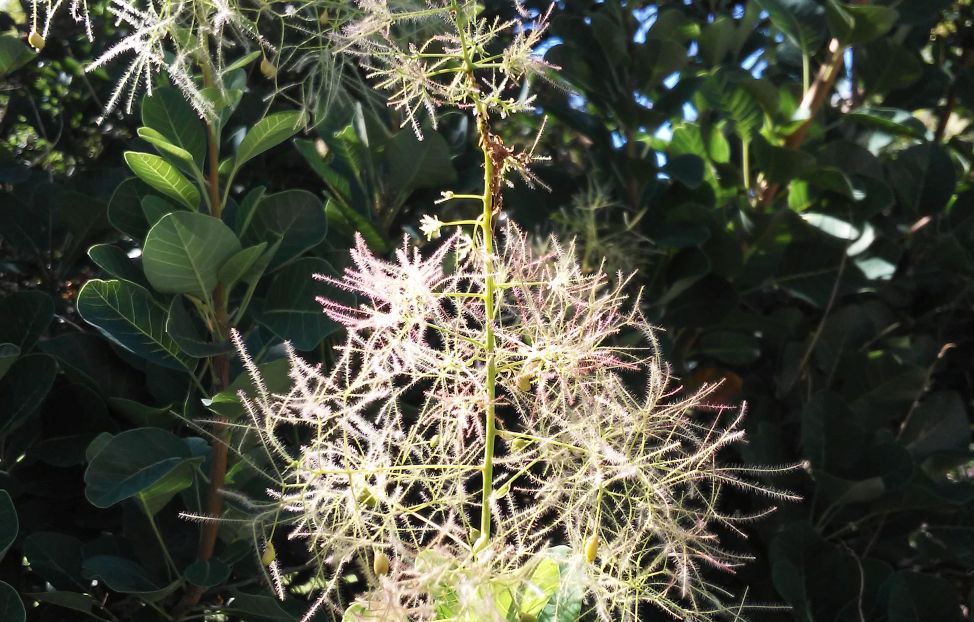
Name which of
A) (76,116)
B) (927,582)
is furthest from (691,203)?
(76,116)

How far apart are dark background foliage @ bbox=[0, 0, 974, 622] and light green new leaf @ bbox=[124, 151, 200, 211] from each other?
90mm

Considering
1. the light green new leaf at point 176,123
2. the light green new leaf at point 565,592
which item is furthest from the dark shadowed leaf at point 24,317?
the light green new leaf at point 565,592

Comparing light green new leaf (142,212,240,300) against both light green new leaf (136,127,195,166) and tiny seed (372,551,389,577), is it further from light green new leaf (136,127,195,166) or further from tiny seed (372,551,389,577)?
tiny seed (372,551,389,577)

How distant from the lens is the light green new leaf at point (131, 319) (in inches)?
51.4

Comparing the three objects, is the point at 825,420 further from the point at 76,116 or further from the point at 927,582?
the point at 76,116

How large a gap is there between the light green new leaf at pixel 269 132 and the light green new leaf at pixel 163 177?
0.09 metres

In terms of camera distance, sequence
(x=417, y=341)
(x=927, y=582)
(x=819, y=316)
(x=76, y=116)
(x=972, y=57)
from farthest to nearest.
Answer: (x=972, y=57), (x=819, y=316), (x=76, y=116), (x=927, y=582), (x=417, y=341)

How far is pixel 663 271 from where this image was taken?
6.85 feet

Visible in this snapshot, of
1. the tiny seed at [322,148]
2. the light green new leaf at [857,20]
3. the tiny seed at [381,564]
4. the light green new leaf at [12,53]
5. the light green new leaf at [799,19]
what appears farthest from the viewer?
the light green new leaf at [799,19]

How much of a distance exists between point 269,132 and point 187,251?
22 cm

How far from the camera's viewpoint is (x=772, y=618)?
5.91 feet

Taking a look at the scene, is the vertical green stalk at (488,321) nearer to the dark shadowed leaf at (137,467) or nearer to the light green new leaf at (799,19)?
the dark shadowed leaf at (137,467)

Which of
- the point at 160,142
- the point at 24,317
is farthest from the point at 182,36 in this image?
the point at 24,317

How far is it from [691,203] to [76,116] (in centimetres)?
134
